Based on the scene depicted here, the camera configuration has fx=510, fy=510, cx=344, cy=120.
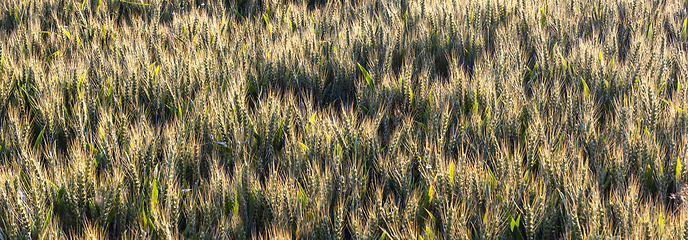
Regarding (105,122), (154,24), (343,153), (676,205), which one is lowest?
(676,205)

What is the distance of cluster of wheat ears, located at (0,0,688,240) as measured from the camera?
153 centimetres

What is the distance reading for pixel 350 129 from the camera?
6.35 feet

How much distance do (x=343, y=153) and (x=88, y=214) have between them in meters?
0.88

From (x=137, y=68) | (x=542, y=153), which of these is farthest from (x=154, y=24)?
(x=542, y=153)

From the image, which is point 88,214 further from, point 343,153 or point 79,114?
point 343,153

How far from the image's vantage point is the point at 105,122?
78.3 inches

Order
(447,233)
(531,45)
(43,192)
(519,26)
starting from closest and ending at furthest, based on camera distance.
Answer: (447,233)
(43,192)
(531,45)
(519,26)

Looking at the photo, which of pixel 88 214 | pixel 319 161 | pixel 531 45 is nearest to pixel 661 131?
pixel 531 45

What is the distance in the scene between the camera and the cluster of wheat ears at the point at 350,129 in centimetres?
153

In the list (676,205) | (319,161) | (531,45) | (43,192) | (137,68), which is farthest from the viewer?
(531,45)

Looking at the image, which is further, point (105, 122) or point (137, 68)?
point (137, 68)

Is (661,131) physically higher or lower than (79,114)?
lower

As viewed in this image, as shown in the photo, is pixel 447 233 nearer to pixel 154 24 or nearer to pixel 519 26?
pixel 519 26

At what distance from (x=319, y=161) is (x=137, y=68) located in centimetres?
129
